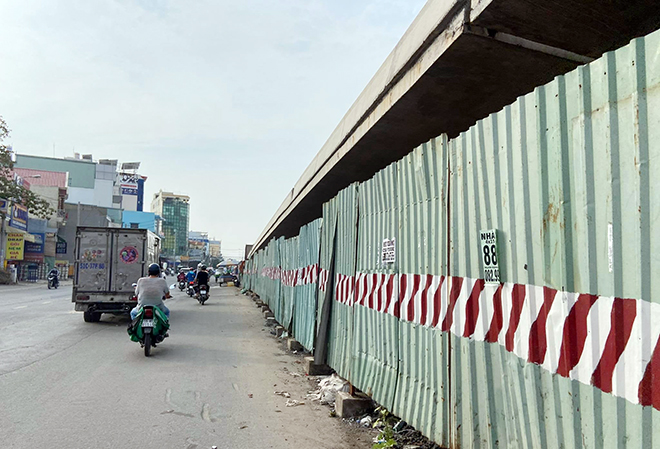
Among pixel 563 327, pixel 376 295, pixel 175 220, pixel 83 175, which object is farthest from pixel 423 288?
pixel 175 220

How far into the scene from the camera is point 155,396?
6.63 m

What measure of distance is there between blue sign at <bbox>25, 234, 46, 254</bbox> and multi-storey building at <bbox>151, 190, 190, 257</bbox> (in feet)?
274

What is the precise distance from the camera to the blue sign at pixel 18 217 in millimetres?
45156

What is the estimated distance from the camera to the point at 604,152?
2.36 metres

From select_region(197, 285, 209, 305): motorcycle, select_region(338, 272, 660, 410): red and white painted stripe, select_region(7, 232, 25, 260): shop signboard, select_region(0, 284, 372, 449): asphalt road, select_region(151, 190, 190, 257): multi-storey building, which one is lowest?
select_region(0, 284, 372, 449): asphalt road

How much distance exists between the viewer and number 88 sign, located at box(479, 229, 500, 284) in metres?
3.21

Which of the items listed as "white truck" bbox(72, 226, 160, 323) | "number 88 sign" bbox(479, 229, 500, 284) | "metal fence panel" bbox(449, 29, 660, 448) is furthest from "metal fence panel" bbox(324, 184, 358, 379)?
"white truck" bbox(72, 226, 160, 323)

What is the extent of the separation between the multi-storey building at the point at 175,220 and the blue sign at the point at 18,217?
87.5 meters

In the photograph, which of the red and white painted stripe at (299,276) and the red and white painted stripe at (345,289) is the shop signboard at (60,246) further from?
the red and white painted stripe at (345,289)

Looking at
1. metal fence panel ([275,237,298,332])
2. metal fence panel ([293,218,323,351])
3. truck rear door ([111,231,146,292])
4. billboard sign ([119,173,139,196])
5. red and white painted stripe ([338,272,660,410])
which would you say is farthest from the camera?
billboard sign ([119,173,139,196])

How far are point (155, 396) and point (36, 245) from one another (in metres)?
52.9

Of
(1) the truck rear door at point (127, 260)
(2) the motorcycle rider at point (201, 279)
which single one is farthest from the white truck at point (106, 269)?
(2) the motorcycle rider at point (201, 279)

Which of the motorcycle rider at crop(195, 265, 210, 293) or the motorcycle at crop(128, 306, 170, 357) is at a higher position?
the motorcycle rider at crop(195, 265, 210, 293)

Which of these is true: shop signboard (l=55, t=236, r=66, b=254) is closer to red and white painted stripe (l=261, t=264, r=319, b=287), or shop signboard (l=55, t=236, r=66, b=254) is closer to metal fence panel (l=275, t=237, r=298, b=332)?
red and white painted stripe (l=261, t=264, r=319, b=287)
